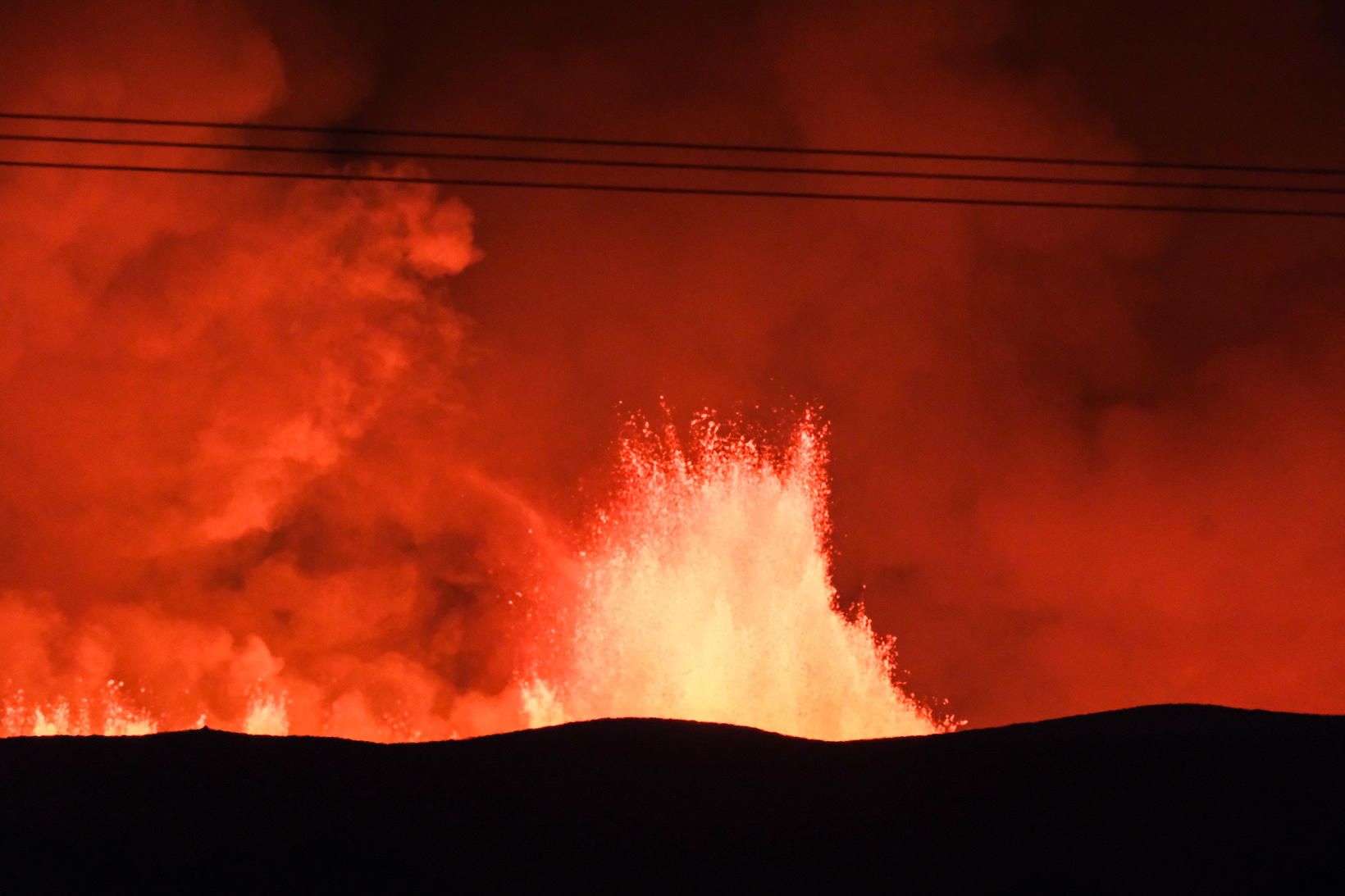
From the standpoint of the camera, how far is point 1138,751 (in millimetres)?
18422

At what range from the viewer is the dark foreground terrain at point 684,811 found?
15117 millimetres

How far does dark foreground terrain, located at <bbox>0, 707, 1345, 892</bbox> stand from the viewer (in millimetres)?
15117

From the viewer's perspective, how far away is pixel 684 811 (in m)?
17.1

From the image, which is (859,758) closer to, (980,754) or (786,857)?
(980,754)

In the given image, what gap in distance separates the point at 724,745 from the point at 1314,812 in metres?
8.21

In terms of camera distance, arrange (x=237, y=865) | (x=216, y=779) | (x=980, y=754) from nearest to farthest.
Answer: (x=237, y=865) → (x=216, y=779) → (x=980, y=754)

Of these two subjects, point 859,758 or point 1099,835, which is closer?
point 1099,835

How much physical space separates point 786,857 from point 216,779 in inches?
320

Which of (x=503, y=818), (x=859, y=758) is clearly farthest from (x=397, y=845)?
(x=859, y=758)

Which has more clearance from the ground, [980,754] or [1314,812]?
[980,754]

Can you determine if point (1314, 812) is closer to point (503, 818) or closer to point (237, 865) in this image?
point (503, 818)

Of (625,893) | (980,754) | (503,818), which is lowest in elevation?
(625,893)

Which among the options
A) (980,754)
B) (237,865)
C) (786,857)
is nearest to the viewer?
(237,865)

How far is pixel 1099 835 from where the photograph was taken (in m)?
16.0
